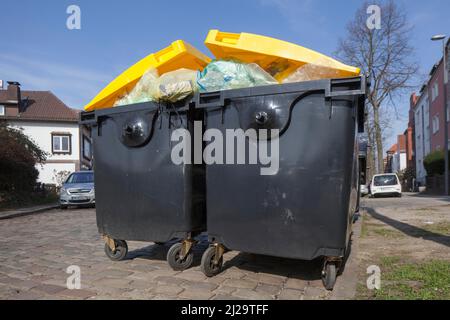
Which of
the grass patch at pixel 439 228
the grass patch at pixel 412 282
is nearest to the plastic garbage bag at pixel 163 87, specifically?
the grass patch at pixel 412 282

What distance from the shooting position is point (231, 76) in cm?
378

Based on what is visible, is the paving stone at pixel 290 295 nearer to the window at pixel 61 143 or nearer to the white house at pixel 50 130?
the white house at pixel 50 130

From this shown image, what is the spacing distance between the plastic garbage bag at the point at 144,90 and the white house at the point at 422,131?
34.4 meters

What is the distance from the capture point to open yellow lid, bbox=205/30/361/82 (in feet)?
11.5

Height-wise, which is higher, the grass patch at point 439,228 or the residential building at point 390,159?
the residential building at point 390,159

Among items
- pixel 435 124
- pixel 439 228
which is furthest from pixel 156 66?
pixel 435 124

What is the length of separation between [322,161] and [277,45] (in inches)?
47.1

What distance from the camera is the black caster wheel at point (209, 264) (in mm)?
3825

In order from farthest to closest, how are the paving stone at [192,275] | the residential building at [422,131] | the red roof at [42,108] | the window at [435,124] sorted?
the red roof at [42,108]
the residential building at [422,131]
the window at [435,124]
the paving stone at [192,275]

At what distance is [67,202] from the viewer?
1467 cm

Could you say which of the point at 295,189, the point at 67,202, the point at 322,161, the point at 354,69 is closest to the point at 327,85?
the point at 354,69

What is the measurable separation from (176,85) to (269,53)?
933mm

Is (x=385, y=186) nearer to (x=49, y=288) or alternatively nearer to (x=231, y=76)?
(x=231, y=76)

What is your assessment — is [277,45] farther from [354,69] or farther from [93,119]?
[93,119]
